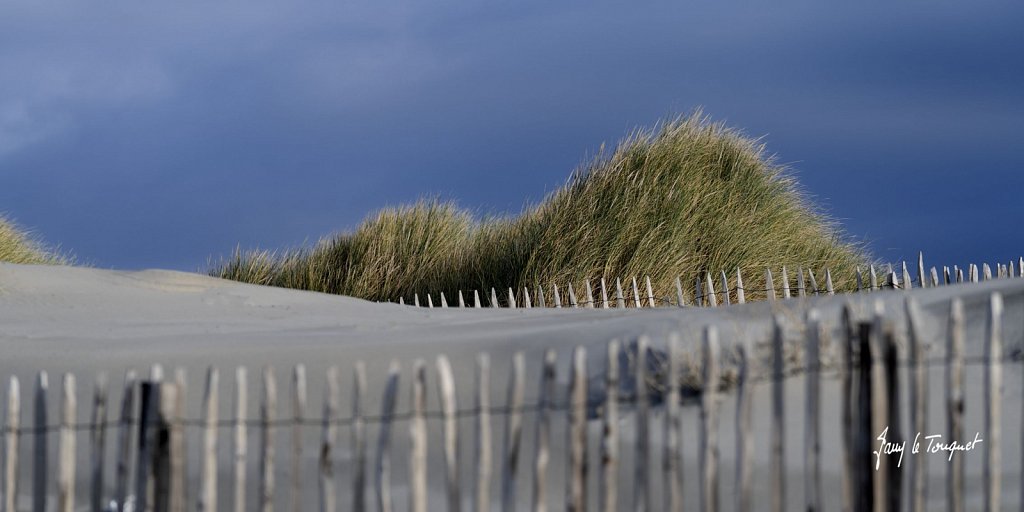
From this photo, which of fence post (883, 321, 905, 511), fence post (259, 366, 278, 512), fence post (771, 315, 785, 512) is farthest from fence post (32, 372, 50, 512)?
fence post (883, 321, 905, 511)

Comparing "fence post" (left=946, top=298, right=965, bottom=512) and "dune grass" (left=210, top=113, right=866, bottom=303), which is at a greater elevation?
"dune grass" (left=210, top=113, right=866, bottom=303)

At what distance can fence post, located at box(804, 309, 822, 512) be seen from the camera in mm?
3426

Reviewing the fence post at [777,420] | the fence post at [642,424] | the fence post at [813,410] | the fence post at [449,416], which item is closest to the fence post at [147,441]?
the fence post at [449,416]

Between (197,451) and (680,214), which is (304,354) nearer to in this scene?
(197,451)

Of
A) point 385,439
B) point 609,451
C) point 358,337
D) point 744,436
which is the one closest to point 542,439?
point 609,451

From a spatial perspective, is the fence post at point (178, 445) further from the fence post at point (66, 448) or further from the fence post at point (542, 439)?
the fence post at point (542, 439)

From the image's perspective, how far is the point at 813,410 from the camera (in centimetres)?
346

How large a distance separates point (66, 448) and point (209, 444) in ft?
2.26

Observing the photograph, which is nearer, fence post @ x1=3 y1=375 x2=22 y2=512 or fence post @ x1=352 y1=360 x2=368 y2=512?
fence post @ x1=352 y1=360 x2=368 y2=512

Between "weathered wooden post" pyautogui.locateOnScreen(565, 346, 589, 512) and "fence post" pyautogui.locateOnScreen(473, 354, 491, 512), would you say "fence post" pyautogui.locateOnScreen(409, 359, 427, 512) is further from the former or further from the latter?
"weathered wooden post" pyautogui.locateOnScreen(565, 346, 589, 512)

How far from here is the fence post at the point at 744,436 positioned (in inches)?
137

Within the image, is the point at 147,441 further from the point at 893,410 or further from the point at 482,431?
the point at 893,410

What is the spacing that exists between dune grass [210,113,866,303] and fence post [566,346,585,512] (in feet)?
25.1

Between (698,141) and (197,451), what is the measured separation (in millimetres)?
8737
